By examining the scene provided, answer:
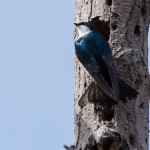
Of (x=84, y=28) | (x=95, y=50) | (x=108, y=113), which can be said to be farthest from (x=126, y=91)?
(x=84, y=28)

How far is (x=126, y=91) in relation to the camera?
5.55 meters

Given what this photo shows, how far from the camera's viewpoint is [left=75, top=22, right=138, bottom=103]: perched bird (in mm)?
Answer: 5449

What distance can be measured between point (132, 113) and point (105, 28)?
0.51 m

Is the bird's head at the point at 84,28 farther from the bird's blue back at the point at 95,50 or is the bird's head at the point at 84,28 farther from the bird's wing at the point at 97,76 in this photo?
the bird's wing at the point at 97,76

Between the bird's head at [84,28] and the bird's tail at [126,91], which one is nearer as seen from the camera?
the bird's tail at [126,91]

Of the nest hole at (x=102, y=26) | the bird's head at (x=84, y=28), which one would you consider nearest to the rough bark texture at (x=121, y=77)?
the nest hole at (x=102, y=26)

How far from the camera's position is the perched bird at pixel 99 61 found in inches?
215

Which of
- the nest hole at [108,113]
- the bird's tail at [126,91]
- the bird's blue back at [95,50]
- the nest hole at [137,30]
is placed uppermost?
the nest hole at [137,30]

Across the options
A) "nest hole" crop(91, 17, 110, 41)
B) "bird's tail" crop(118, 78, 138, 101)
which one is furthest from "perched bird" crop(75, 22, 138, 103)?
"nest hole" crop(91, 17, 110, 41)

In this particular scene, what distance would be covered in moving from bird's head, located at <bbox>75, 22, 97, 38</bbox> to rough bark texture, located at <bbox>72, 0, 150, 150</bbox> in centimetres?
10

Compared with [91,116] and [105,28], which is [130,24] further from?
[91,116]

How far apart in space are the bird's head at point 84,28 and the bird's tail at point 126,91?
0.31 metres

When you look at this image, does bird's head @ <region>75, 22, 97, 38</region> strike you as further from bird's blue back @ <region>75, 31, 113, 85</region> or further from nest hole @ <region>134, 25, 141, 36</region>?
nest hole @ <region>134, 25, 141, 36</region>

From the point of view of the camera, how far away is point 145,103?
570 cm
